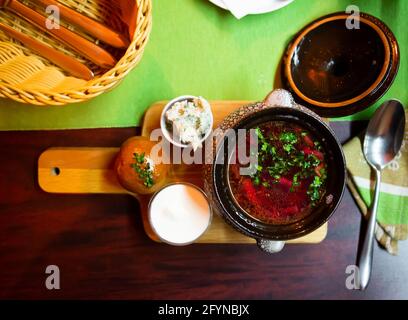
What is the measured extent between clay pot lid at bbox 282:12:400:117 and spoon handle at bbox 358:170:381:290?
25 centimetres

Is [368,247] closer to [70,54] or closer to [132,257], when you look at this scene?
[132,257]

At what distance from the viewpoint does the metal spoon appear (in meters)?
1.13

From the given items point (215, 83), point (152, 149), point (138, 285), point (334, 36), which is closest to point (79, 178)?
point (152, 149)

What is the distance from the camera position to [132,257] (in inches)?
49.2

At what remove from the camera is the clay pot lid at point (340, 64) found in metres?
1.09

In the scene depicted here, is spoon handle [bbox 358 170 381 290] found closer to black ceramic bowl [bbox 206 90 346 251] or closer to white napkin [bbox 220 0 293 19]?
black ceramic bowl [bbox 206 90 346 251]

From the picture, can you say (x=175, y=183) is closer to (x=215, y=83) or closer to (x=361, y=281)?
(x=215, y=83)

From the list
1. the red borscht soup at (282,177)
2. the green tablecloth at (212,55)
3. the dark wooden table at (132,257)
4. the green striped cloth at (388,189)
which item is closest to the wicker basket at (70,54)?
the green tablecloth at (212,55)

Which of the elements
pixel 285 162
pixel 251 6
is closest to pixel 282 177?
pixel 285 162

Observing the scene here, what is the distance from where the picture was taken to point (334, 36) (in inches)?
44.7

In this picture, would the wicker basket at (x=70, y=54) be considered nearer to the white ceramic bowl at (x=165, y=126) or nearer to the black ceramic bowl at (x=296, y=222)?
the white ceramic bowl at (x=165, y=126)

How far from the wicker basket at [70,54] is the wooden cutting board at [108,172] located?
0.20m

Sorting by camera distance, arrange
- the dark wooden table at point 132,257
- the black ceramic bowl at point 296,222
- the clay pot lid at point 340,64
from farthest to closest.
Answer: the dark wooden table at point 132,257
the clay pot lid at point 340,64
the black ceramic bowl at point 296,222

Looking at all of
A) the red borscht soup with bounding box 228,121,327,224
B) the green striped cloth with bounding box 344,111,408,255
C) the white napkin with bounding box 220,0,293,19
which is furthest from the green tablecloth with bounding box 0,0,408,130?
the red borscht soup with bounding box 228,121,327,224
